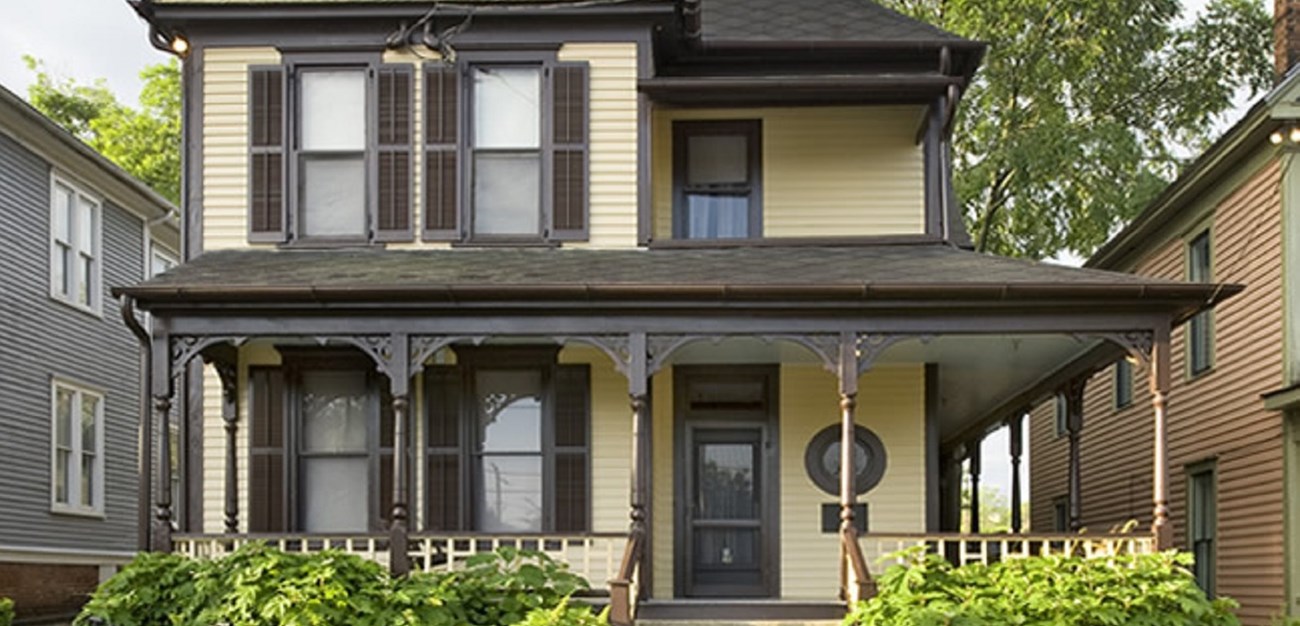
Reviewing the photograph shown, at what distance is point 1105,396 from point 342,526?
13141 millimetres

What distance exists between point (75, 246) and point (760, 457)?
449 inches

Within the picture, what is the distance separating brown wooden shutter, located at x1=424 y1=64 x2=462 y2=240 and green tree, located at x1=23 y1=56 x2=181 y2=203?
812 inches

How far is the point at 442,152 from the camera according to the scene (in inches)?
602

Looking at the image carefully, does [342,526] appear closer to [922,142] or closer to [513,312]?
[513,312]

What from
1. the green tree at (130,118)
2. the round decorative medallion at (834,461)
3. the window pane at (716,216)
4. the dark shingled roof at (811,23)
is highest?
the green tree at (130,118)

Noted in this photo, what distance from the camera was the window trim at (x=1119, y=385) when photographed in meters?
21.9

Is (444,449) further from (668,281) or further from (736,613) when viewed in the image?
(736,613)

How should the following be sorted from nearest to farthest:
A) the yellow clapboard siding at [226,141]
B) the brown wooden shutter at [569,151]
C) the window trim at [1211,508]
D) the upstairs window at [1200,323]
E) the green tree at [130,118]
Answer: the brown wooden shutter at [569,151] → the yellow clapboard siding at [226,141] → the window trim at [1211,508] → the upstairs window at [1200,323] → the green tree at [130,118]

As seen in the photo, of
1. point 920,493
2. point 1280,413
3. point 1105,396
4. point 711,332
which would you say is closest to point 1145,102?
point 1105,396

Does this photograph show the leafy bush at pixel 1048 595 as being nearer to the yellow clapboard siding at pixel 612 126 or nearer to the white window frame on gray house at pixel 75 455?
the yellow clapboard siding at pixel 612 126

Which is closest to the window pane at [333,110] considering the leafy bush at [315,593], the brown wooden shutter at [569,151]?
the brown wooden shutter at [569,151]

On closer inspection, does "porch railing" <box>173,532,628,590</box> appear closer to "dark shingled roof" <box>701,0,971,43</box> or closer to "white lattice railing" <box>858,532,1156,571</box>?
"white lattice railing" <box>858,532,1156,571</box>

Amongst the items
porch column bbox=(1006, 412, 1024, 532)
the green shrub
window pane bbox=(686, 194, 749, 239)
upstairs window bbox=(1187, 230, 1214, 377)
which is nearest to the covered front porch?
window pane bbox=(686, 194, 749, 239)

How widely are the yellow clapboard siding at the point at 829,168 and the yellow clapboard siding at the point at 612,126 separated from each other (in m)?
0.65
